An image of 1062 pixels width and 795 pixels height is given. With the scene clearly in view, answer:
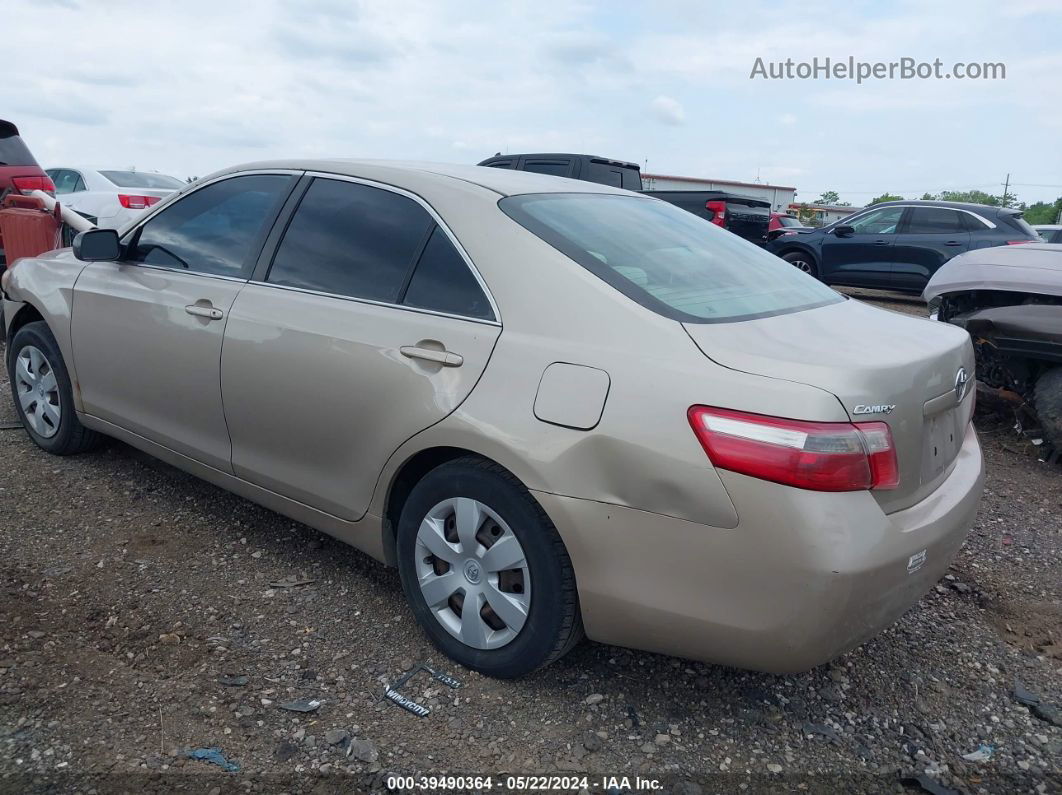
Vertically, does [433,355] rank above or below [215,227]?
below

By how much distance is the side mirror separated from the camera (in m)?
3.71

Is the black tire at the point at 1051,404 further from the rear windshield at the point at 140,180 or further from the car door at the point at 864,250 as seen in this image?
the rear windshield at the point at 140,180

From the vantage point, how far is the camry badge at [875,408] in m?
2.10

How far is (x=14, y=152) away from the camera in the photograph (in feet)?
26.2

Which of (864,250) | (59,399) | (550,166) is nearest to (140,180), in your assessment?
(550,166)

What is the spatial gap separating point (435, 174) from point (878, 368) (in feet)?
5.52

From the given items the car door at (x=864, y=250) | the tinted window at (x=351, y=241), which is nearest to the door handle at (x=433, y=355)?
the tinted window at (x=351, y=241)

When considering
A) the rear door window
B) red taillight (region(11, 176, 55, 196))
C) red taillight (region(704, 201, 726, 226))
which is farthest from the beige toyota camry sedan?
the rear door window

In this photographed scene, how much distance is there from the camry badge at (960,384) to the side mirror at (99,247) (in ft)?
11.2

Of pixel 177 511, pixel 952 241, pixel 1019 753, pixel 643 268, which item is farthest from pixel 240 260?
pixel 952 241

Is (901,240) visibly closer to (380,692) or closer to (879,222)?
(879,222)

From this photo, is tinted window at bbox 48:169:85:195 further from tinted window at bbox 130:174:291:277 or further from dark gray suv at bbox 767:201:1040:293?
dark gray suv at bbox 767:201:1040:293

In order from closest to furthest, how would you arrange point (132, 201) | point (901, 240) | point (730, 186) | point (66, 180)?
point (132, 201), point (901, 240), point (66, 180), point (730, 186)

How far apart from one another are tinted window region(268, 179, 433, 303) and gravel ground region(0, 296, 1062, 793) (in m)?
1.18
